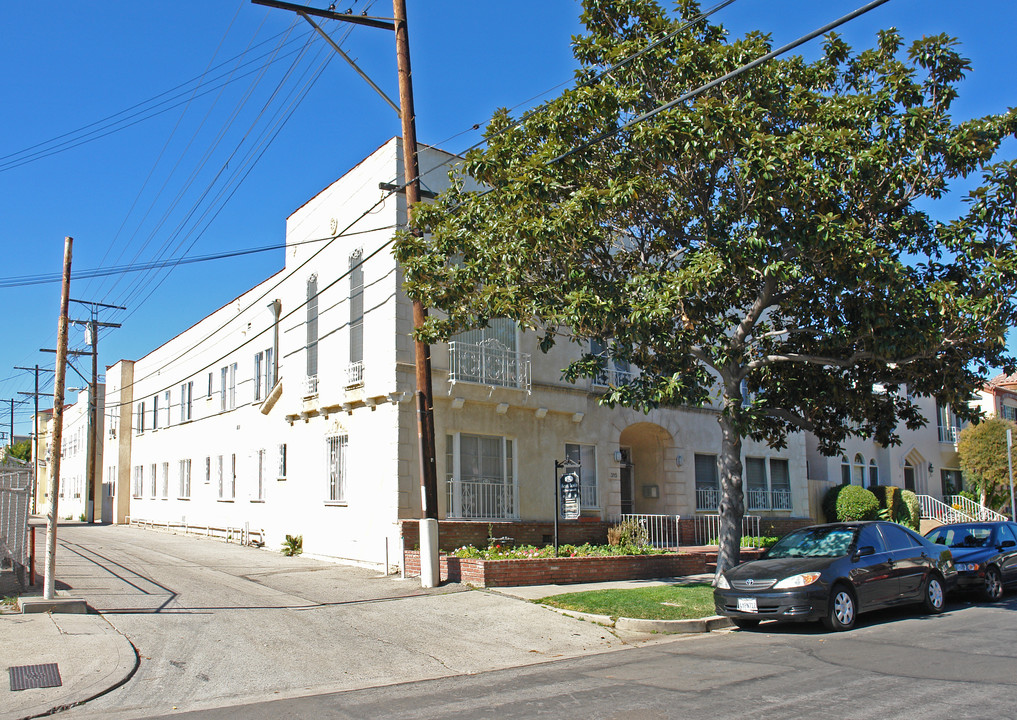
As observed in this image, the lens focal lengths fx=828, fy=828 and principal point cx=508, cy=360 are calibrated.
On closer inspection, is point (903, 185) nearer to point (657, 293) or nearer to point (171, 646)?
point (657, 293)

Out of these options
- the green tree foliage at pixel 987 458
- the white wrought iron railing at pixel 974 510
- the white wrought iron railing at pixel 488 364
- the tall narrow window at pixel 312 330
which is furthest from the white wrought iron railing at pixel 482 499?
the green tree foliage at pixel 987 458

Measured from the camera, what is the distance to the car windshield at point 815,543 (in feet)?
38.2

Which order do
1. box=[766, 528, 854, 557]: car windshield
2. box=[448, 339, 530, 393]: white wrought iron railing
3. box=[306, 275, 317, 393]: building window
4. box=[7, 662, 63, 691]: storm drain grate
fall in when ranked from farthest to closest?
box=[306, 275, 317, 393]: building window
box=[448, 339, 530, 393]: white wrought iron railing
box=[766, 528, 854, 557]: car windshield
box=[7, 662, 63, 691]: storm drain grate

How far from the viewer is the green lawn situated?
12039 millimetres

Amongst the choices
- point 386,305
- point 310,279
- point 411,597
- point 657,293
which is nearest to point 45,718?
point 411,597

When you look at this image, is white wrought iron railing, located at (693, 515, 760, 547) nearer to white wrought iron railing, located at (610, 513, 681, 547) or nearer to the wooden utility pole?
white wrought iron railing, located at (610, 513, 681, 547)

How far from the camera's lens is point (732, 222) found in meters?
12.7

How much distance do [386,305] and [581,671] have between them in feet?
34.1

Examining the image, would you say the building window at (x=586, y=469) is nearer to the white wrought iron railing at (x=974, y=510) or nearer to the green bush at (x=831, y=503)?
the green bush at (x=831, y=503)

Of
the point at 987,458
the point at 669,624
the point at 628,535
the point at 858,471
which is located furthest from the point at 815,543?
the point at 987,458

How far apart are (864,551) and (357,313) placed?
1196 centimetres

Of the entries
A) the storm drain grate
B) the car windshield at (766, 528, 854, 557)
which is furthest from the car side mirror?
the storm drain grate

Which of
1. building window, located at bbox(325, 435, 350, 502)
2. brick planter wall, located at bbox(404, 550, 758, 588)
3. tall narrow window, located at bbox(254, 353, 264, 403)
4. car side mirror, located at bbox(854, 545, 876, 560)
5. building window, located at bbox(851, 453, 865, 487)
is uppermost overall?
tall narrow window, located at bbox(254, 353, 264, 403)

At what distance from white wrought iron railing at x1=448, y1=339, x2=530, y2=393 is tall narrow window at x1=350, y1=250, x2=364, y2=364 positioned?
2349 millimetres
